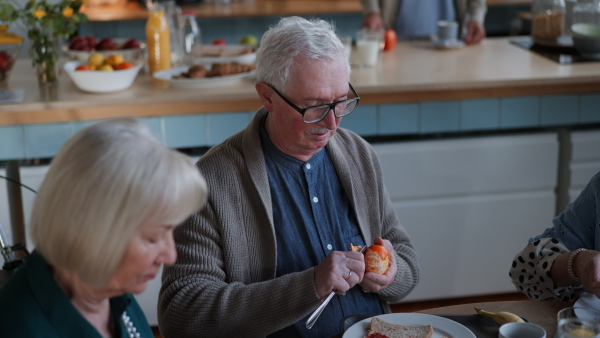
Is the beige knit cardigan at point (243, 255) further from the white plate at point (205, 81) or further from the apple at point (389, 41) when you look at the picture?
the apple at point (389, 41)

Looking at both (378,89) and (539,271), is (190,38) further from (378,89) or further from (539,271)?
(539,271)

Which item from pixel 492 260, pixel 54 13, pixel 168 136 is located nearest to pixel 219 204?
pixel 168 136

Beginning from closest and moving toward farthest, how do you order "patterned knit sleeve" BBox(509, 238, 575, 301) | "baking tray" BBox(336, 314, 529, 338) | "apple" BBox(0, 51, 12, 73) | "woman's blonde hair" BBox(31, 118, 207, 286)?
"woman's blonde hair" BBox(31, 118, 207, 286)
"baking tray" BBox(336, 314, 529, 338)
"patterned knit sleeve" BBox(509, 238, 575, 301)
"apple" BBox(0, 51, 12, 73)

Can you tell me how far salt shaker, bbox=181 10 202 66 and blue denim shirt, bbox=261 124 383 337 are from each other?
150 cm

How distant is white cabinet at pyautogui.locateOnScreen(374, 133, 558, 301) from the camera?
2.86 meters

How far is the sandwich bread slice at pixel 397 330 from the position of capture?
4.54ft

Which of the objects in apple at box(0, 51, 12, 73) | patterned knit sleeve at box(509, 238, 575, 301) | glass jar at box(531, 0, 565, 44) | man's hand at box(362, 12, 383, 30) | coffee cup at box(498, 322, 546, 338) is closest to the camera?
coffee cup at box(498, 322, 546, 338)

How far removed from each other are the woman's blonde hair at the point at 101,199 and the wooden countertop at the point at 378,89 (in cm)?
161

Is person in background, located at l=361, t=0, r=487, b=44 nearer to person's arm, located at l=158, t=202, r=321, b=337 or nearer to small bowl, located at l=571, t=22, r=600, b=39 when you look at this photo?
small bowl, located at l=571, t=22, r=600, b=39

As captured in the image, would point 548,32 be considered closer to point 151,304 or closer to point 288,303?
point 151,304

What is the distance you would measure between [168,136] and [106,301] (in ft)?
5.04

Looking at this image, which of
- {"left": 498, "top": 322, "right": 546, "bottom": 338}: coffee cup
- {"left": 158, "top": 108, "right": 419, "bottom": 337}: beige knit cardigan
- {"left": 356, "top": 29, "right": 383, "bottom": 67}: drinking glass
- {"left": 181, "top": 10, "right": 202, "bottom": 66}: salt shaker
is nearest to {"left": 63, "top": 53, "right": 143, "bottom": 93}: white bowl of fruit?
{"left": 181, "top": 10, "right": 202, "bottom": 66}: salt shaker

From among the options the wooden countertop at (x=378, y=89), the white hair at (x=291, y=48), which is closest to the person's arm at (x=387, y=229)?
the white hair at (x=291, y=48)

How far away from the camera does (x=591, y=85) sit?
2.86 metres
